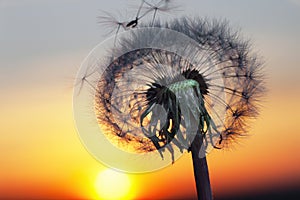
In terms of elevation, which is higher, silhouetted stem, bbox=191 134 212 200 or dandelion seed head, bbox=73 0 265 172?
dandelion seed head, bbox=73 0 265 172

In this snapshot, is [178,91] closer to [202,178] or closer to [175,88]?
[175,88]

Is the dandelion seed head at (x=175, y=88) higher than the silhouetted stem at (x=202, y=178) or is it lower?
higher

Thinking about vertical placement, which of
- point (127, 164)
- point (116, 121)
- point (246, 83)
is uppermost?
point (246, 83)

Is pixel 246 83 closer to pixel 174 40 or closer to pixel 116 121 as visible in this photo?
pixel 174 40

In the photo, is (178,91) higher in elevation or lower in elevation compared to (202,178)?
higher

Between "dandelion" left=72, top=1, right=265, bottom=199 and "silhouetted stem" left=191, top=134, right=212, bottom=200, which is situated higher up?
"dandelion" left=72, top=1, right=265, bottom=199

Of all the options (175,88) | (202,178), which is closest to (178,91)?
(175,88)

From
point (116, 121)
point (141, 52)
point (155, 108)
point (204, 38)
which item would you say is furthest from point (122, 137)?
point (204, 38)

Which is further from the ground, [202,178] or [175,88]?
[175,88]
